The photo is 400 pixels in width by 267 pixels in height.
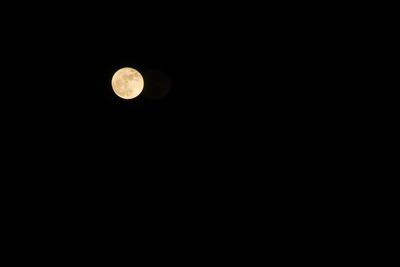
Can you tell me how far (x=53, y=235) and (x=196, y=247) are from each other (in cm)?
158

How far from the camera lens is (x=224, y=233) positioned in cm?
366

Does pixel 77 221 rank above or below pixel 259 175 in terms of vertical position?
below

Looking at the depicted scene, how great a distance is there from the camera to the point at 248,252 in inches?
142

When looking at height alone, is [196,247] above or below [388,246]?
below

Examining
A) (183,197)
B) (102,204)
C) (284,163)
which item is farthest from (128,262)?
(284,163)

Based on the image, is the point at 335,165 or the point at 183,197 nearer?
the point at 335,165

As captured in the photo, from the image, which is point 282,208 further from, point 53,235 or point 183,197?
point 53,235

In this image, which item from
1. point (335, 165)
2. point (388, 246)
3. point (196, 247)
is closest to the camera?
point (388, 246)

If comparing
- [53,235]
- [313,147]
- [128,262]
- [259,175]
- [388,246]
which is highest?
[313,147]

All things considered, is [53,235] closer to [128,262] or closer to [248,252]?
[128,262]

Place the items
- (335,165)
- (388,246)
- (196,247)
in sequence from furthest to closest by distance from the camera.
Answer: (196,247), (335,165), (388,246)

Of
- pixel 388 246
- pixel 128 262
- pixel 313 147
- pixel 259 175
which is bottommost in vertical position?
pixel 128 262

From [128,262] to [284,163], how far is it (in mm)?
2049

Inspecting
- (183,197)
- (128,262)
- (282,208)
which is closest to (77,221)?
(128,262)
